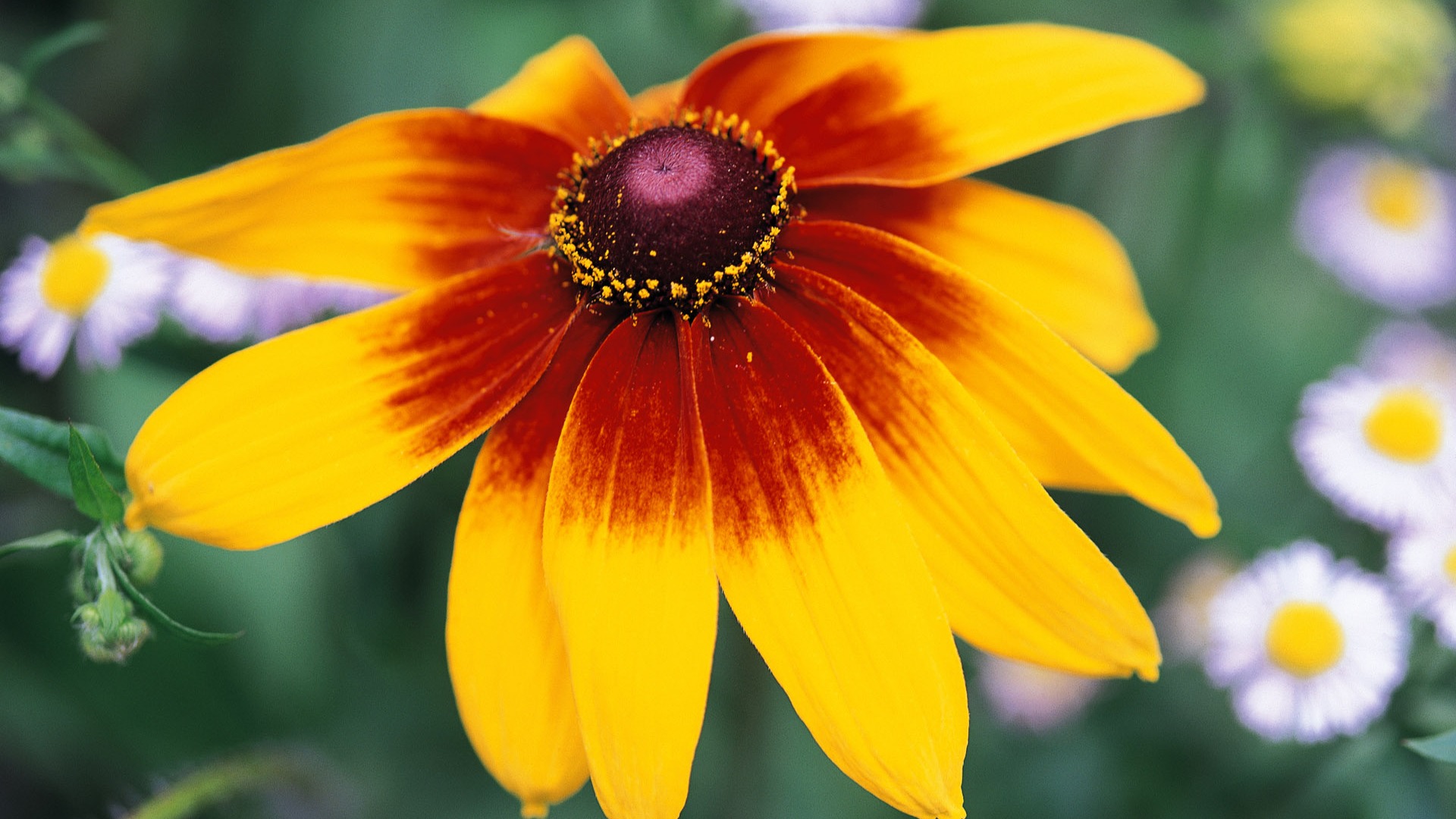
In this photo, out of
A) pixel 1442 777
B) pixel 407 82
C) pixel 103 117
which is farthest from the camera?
pixel 103 117

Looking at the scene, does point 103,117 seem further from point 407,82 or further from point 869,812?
point 869,812

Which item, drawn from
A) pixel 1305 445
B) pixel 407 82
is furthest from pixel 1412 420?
pixel 407 82

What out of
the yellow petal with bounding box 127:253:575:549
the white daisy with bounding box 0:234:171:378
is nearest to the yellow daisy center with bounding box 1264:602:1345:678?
the yellow petal with bounding box 127:253:575:549

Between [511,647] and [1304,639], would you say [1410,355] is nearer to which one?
[1304,639]

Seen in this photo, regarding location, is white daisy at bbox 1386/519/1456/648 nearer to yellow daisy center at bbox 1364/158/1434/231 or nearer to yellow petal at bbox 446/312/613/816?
yellow petal at bbox 446/312/613/816

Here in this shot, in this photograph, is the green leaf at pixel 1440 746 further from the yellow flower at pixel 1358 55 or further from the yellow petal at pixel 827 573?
the yellow flower at pixel 1358 55

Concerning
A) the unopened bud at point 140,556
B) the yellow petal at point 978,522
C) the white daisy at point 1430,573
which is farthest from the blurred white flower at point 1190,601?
the unopened bud at point 140,556
